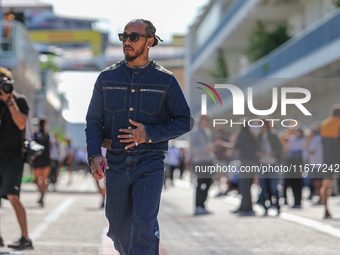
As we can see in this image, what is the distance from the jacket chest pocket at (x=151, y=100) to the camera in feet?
14.4

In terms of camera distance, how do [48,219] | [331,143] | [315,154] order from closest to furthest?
1. [48,219]
2. [331,143]
3. [315,154]

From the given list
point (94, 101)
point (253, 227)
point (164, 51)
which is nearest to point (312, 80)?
point (253, 227)

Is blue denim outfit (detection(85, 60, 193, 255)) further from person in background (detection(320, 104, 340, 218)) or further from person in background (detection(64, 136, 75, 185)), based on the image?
person in background (detection(64, 136, 75, 185))

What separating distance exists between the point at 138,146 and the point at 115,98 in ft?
1.19

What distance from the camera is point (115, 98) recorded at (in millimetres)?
4418

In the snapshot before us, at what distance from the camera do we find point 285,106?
36.5 feet

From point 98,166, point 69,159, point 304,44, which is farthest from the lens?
point 69,159

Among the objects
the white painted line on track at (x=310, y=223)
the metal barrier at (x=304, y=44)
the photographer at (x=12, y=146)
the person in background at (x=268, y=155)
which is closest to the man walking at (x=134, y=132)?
the photographer at (x=12, y=146)

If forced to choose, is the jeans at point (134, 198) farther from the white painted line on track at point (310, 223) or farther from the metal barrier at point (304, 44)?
the metal barrier at point (304, 44)

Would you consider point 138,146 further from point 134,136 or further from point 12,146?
point 12,146

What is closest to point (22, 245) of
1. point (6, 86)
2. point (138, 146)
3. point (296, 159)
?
point (6, 86)

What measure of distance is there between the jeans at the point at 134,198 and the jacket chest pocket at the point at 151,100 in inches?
11.3

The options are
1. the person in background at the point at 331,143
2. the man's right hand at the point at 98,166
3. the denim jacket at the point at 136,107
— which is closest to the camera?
the man's right hand at the point at 98,166

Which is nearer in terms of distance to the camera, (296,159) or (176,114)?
(176,114)
